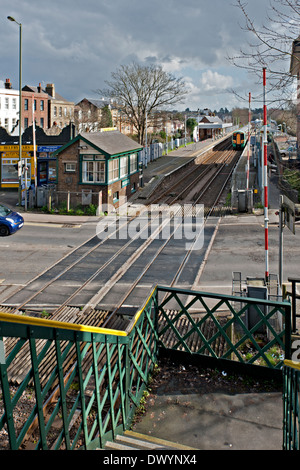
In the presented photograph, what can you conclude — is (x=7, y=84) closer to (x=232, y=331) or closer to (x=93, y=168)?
(x=93, y=168)

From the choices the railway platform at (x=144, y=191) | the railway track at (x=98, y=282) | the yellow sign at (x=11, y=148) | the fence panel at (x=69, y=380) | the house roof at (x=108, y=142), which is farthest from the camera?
the yellow sign at (x=11, y=148)

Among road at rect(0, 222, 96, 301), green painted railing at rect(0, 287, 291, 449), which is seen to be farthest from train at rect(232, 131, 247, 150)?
green painted railing at rect(0, 287, 291, 449)

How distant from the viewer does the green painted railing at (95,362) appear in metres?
3.82

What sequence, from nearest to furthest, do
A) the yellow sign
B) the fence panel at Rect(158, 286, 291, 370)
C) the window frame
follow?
the fence panel at Rect(158, 286, 291, 370) → the window frame → the yellow sign

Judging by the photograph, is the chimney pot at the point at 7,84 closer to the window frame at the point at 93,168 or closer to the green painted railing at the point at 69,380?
the window frame at the point at 93,168

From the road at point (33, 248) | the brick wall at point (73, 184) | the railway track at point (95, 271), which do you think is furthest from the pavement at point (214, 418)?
the brick wall at point (73, 184)

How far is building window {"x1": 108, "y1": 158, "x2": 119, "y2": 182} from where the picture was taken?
85.0 ft

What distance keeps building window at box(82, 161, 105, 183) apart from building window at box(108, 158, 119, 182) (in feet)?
1.30

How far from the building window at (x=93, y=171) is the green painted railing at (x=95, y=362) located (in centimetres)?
1489

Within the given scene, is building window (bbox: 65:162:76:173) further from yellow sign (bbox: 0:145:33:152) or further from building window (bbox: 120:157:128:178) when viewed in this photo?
yellow sign (bbox: 0:145:33:152)

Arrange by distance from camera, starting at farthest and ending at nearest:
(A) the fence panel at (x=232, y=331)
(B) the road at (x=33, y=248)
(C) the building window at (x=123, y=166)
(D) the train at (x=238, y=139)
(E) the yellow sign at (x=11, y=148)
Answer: (D) the train at (x=238, y=139)
(E) the yellow sign at (x=11, y=148)
(C) the building window at (x=123, y=166)
(B) the road at (x=33, y=248)
(A) the fence panel at (x=232, y=331)

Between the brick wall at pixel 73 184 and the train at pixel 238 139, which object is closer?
the brick wall at pixel 73 184

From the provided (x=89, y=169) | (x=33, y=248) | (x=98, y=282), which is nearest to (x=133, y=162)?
(x=89, y=169)
